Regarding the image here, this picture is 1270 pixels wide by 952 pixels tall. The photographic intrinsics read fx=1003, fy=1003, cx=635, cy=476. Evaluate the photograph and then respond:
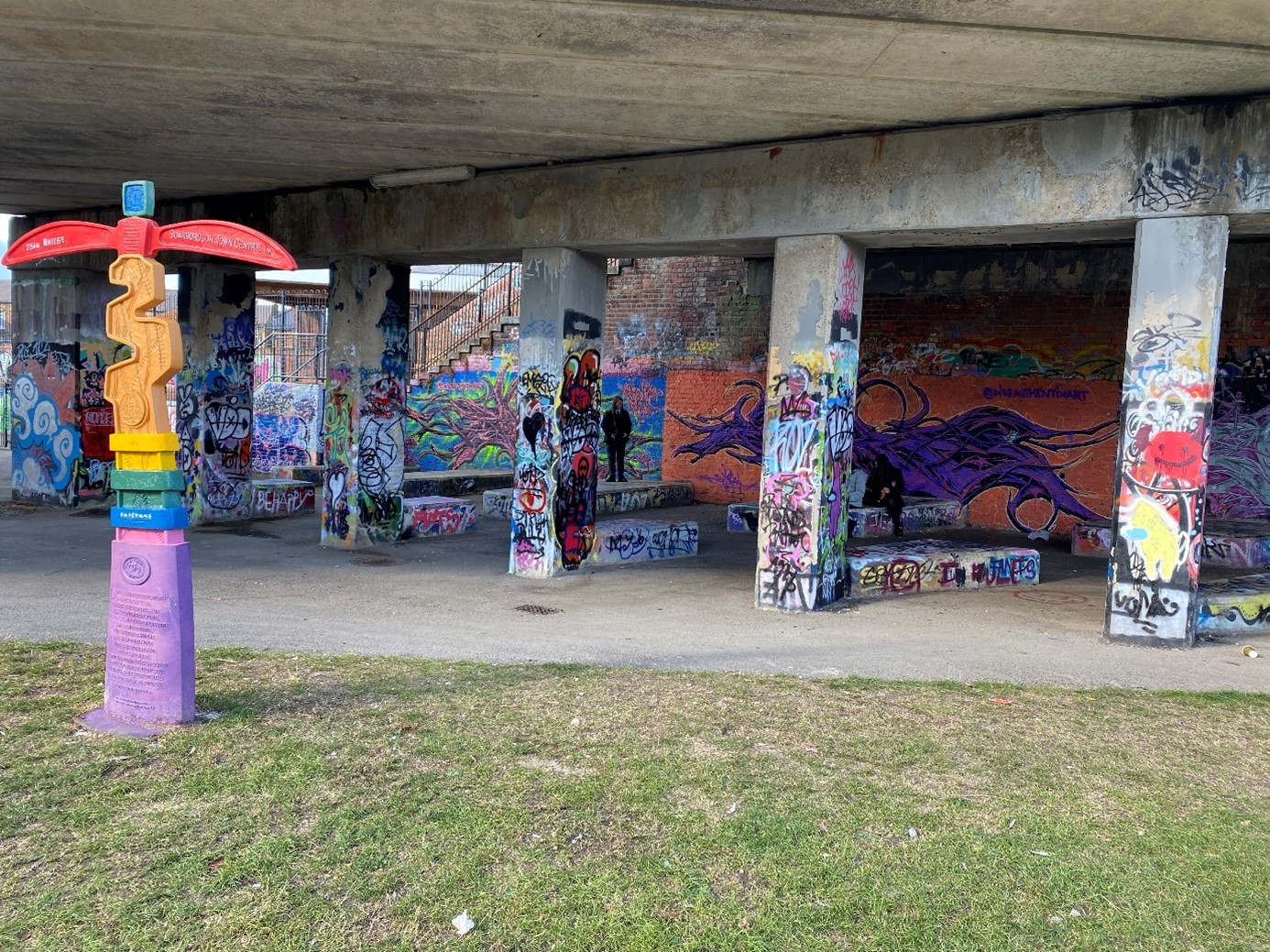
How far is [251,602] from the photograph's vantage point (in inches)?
363

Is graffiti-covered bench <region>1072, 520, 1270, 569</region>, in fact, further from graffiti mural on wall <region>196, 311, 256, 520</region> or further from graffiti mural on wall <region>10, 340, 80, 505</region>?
graffiti mural on wall <region>10, 340, 80, 505</region>

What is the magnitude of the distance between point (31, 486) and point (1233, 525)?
18082mm

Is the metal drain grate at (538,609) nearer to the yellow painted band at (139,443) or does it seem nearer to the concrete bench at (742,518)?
the yellow painted band at (139,443)

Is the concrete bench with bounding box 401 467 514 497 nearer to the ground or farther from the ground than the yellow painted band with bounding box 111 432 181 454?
nearer to the ground

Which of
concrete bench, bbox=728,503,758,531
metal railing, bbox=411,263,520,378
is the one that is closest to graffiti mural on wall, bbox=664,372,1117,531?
concrete bench, bbox=728,503,758,531

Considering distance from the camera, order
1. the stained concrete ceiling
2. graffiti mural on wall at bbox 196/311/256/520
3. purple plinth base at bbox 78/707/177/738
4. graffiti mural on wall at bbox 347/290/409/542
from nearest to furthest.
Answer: purple plinth base at bbox 78/707/177/738
the stained concrete ceiling
graffiti mural on wall at bbox 347/290/409/542
graffiti mural on wall at bbox 196/311/256/520

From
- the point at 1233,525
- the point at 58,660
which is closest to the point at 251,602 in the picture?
the point at 58,660

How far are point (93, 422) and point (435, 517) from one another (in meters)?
6.25

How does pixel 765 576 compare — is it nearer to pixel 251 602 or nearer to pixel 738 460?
pixel 251 602

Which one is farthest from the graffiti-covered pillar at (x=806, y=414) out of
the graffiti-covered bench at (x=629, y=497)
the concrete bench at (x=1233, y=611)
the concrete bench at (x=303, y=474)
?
the concrete bench at (x=303, y=474)

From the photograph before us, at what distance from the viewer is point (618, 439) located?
20141mm

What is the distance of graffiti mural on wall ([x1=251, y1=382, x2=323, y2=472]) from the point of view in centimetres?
2430

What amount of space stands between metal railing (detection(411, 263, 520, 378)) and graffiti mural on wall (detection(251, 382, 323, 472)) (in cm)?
273

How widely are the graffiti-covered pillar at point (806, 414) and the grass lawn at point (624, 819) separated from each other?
2.96 metres
